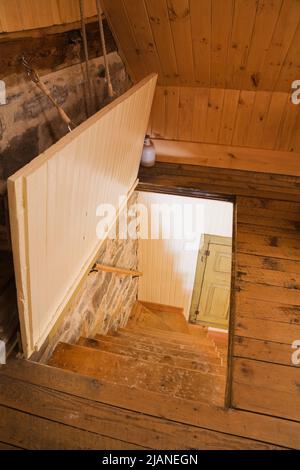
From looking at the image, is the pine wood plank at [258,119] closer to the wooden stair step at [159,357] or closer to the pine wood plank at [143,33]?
the pine wood plank at [143,33]

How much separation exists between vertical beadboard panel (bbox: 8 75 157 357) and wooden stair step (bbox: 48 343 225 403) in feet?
1.00

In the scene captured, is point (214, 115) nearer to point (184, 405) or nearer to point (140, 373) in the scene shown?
point (140, 373)

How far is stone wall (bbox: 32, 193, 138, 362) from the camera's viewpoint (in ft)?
6.16

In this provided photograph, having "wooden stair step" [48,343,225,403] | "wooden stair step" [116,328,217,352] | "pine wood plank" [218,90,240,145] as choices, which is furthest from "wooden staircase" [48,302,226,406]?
"pine wood plank" [218,90,240,145]

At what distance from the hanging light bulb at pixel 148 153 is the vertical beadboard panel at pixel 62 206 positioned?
0.86 meters

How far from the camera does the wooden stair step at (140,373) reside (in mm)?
1481

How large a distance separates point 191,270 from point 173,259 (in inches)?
10.2

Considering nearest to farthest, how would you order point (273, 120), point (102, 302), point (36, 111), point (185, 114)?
point (36, 111) → point (102, 302) → point (273, 120) → point (185, 114)

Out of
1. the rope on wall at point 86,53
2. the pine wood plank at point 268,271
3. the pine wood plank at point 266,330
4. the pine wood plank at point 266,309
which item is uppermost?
the rope on wall at point 86,53

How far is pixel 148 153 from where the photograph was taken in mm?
2863

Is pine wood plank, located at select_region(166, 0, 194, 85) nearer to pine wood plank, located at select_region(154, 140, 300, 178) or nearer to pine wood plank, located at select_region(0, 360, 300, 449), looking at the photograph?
pine wood plank, located at select_region(154, 140, 300, 178)

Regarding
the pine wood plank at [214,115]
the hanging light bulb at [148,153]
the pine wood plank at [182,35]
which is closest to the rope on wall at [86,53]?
the pine wood plank at [182,35]

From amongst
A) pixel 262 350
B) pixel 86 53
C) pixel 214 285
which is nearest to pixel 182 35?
pixel 86 53

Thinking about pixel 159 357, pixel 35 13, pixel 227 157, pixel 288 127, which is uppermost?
pixel 35 13
